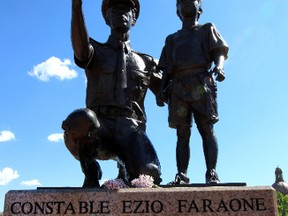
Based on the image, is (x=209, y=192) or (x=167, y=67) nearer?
(x=209, y=192)

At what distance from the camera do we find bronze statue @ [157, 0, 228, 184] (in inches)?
222

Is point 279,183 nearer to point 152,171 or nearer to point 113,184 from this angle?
point 152,171

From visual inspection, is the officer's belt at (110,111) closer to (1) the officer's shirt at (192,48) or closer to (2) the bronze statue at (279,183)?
(1) the officer's shirt at (192,48)

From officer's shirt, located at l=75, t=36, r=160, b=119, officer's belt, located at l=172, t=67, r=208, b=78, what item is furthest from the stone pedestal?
officer's belt, located at l=172, t=67, r=208, b=78

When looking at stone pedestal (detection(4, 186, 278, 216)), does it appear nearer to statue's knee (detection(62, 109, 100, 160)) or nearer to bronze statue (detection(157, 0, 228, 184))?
statue's knee (detection(62, 109, 100, 160))

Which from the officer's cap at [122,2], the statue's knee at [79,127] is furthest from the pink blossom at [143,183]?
the officer's cap at [122,2]

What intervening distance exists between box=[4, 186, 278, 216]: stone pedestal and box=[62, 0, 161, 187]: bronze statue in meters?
0.70

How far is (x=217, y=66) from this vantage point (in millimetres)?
5711

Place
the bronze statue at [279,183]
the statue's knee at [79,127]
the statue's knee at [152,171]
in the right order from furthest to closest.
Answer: the bronze statue at [279,183] → the statue's knee at [152,171] → the statue's knee at [79,127]

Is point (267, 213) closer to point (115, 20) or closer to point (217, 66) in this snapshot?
point (217, 66)

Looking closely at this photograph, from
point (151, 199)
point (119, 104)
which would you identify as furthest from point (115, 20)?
point (151, 199)

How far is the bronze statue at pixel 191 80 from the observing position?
564 centimetres

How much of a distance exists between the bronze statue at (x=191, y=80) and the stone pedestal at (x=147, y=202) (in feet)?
2.99

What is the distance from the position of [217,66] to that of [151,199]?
212 centimetres
